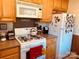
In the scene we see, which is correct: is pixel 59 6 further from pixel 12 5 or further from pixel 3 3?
pixel 3 3

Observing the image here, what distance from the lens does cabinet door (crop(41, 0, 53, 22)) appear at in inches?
105

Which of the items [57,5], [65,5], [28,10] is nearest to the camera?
[28,10]

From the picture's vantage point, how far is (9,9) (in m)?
1.98

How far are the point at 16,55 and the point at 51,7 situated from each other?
5.69 ft

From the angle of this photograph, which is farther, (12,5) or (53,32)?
(53,32)

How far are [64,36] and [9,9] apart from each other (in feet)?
5.94

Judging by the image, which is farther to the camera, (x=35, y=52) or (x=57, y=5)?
(x=57, y=5)

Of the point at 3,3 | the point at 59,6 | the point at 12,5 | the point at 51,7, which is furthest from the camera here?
the point at 59,6

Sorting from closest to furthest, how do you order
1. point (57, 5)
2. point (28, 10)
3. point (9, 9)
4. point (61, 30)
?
point (9, 9) → point (28, 10) → point (61, 30) → point (57, 5)

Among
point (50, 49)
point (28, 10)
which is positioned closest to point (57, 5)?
point (28, 10)

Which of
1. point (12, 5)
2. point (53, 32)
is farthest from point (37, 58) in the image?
point (12, 5)

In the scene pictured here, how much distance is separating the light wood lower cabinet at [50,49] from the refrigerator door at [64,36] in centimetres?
17

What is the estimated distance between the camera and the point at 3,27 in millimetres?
2238

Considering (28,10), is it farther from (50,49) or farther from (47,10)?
(50,49)
